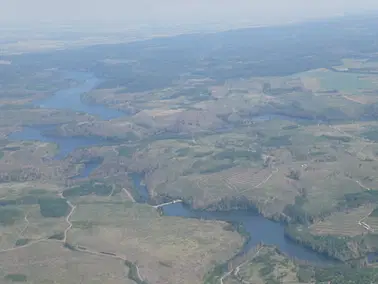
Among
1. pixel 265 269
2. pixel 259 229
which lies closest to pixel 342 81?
pixel 259 229

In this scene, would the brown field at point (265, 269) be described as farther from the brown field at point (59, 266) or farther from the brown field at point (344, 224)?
the brown field at point (59, 266)

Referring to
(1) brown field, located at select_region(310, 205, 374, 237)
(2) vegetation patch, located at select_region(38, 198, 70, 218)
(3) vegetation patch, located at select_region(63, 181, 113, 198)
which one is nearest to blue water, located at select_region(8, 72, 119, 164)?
(3) vegetation patch, located at select_region(63, 181, 113, 198)

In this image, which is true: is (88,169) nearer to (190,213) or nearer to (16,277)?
(190,213)

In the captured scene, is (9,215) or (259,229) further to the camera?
(9,215)

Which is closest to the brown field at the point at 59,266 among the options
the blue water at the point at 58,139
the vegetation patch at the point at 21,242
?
the vegetation patch at the point at 21,242

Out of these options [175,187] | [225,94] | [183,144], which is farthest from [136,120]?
[175,187]

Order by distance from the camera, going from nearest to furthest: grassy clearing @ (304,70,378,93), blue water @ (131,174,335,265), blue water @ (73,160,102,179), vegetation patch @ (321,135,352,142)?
blue water @ (131,174,335,265), blue water @ (73,160,102,179), vegetation patch @ (321,135,352,142), grassy clearing @ (304,70,378,93)

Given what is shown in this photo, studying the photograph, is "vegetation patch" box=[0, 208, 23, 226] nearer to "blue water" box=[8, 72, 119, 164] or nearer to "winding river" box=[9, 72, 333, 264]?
"winding river" box=[9, 72, 333, 264]

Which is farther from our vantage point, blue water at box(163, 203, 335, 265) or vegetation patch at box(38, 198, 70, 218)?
vegetation patch at box(38, 198, 70, 218)
